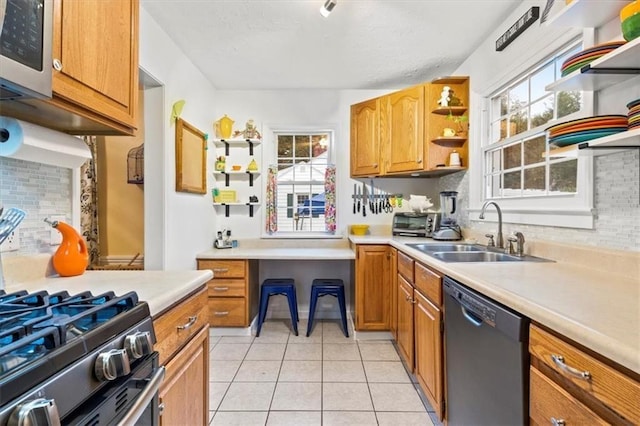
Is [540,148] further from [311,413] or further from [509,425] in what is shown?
[311,413]

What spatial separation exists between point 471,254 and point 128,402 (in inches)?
78.7

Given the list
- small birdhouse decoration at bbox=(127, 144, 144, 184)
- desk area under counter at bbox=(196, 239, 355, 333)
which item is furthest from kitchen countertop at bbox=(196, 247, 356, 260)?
small birdhouse decoration at bbox=(127, 144, 144, 184)

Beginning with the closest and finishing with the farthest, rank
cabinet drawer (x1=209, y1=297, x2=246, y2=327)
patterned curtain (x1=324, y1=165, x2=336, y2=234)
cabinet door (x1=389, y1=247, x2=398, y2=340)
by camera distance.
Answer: cabinet door (x1=389, y1=247, x2=398, y2=340)
cabinet drawer (x1=209, y1=297, x2=246, y2=327)
patterned curtain (x1=324, y1=165, x2=336, y2=234)

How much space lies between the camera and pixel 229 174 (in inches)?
139

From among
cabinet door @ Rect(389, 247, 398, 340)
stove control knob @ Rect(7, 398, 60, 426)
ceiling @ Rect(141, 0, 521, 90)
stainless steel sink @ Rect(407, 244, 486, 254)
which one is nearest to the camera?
stove control knob @ Rect(7, 398, 60, 426)

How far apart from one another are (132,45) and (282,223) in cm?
253

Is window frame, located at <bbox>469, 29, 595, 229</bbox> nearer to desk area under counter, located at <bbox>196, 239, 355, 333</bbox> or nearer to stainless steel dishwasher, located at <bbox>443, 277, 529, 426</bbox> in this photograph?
stainless steel dishwasher, located at <bbox>443, 277, 529, 426</bbox>

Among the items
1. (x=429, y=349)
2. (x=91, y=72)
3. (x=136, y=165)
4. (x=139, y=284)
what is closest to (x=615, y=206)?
(x=429, y=349)

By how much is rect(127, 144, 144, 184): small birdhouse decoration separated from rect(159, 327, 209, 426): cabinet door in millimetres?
1971

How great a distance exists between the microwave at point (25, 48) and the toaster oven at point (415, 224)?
2.86 m

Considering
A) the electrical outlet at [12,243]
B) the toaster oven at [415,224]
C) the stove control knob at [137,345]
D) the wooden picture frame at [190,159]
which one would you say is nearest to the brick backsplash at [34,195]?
the electrical outlet at [12,243]

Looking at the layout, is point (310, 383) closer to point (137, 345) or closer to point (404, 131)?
point (137, 345)

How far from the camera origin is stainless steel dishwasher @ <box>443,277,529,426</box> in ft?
3.23

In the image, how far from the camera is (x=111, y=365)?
71cm
